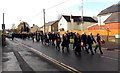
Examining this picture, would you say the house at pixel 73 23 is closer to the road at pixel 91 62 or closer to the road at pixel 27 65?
the road at pixel 91 62

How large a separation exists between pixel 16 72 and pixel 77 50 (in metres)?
6.55

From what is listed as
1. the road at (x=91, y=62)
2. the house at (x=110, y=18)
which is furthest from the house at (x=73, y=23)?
the road at (x=91, y=62)

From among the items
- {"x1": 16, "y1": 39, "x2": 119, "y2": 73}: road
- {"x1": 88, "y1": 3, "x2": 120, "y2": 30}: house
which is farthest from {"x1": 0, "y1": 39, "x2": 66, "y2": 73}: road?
{"x1": 88, "y1": 3, "x2": 120, "y2": 30}: house

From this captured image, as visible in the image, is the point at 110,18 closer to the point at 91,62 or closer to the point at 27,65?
the point at 91,62

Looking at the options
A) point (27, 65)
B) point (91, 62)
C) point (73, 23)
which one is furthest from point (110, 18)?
point (27, 65)

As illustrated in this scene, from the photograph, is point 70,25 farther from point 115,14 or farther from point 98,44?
point 98,44

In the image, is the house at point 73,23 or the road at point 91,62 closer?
the road at point 91,62

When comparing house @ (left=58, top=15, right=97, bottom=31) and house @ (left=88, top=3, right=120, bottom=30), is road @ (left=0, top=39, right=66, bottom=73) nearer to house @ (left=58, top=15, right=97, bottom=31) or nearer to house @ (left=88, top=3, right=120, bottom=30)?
house @ (left=88, top=3, right=120, bottom=30)

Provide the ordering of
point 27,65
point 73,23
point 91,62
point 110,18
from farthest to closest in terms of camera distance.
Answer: point 73,23, point 110,18, point 91,62, point 27,65

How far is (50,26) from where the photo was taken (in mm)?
85000

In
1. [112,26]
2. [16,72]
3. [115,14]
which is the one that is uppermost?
[115,14]

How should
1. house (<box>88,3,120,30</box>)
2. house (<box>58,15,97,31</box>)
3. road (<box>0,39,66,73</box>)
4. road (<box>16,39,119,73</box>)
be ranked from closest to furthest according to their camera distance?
road (<box>0,39,66,73</box>)
road (<box>16,39,119,73</box>)
house (<box>88,3,120,30</box>)
house (<box>58,15,97,31</box>)

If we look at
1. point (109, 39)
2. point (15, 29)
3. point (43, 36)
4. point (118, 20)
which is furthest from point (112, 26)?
point (15, 29)

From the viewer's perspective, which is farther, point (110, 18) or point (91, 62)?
point (110, 18)
